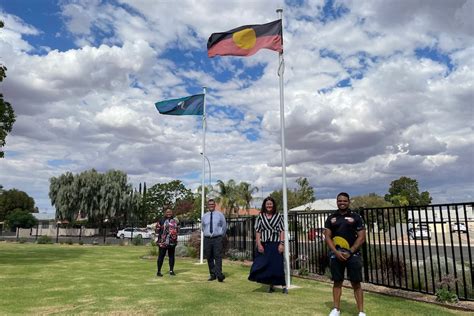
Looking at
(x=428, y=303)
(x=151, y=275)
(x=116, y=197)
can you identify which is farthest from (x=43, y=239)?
(x=428, y=303)

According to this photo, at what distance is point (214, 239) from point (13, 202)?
73073mm

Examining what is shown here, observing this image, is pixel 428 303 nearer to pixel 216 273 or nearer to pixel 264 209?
pixel 264 209

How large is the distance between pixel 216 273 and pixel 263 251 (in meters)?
1.99

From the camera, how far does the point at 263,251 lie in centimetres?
751

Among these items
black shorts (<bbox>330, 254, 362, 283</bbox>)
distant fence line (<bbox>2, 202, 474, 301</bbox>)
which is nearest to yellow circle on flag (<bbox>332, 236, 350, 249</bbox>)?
black shorts (<bbox>330, 254, 362, 283</bbox>)

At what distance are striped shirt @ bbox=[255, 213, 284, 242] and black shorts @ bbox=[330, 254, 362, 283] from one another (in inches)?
78.0

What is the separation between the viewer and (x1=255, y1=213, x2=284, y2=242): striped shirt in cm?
750

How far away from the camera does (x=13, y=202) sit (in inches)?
2783

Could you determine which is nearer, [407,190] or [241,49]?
[241,49]

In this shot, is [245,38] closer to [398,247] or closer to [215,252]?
[215,252]

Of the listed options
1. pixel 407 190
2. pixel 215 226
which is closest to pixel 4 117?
pixel 215 226

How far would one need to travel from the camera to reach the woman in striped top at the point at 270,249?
742 centimetres

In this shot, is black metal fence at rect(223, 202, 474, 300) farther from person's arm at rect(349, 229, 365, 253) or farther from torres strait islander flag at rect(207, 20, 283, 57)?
torres strait islander flag at rect(207, 20, 283, 57)

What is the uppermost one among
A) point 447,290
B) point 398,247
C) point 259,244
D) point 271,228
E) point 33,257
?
point 271,228
